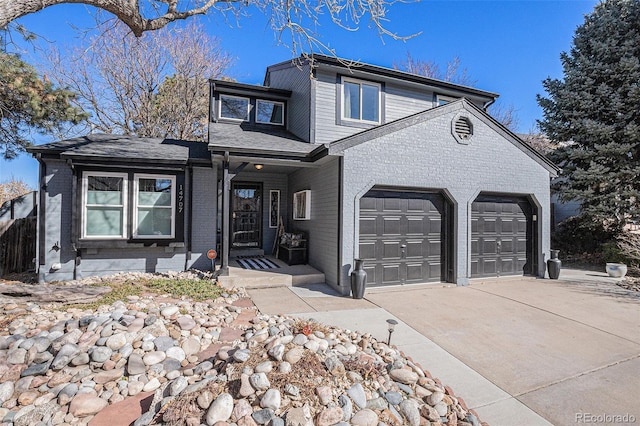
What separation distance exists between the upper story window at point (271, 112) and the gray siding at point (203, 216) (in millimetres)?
3334

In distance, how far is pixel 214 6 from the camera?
6512mm

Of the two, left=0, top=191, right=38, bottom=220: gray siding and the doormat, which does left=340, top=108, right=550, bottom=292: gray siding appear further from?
left=0, top=191, right=38, bottom=220: gray siding

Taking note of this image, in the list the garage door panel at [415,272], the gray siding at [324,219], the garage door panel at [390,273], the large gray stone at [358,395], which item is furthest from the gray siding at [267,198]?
the large gray stone at [358,395]

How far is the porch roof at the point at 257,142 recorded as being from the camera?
6.92 meters

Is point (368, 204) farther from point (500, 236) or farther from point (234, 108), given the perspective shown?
point (234, 108)

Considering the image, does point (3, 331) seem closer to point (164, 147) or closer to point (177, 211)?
point (177, 211)

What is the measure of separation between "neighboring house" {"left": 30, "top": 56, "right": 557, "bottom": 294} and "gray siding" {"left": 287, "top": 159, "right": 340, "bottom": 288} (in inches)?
2.0

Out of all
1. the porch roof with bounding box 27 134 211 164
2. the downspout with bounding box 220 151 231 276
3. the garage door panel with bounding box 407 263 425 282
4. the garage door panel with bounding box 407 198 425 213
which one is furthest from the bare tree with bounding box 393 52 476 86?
the downspout with bounding box 220 151 231 276

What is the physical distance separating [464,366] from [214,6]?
7991 mm

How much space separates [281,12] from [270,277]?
19.2 feet

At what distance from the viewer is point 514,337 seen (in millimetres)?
4430

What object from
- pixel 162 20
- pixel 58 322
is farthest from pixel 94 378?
pixel 162 20

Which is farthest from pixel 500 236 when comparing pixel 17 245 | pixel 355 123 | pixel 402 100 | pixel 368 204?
pixel 17 245

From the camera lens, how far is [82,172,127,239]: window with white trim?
7.35 m
